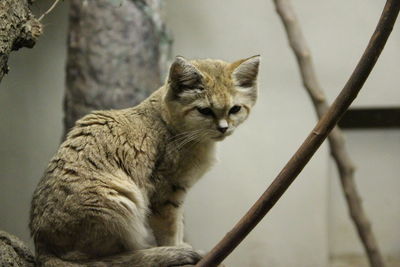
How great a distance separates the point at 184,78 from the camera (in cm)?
321

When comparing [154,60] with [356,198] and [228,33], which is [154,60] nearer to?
[228,33]

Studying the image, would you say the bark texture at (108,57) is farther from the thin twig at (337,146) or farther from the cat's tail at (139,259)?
the cat's tail at (139,259)

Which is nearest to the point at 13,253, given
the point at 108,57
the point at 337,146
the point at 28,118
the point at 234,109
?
the point at 234,109

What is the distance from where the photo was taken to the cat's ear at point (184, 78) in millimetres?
3166

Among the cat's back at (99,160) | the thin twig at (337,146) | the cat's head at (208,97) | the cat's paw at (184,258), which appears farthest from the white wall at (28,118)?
the cat's paw at (184,258)

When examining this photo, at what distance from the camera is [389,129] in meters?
6.71

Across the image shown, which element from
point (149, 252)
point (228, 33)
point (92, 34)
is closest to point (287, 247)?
point (228, 33)

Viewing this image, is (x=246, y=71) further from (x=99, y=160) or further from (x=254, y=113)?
(x=254, y=113)

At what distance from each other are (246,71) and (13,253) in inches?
60.2

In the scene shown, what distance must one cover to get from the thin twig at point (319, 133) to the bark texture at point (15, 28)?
1272 millimetres

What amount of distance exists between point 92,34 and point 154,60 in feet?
1.76

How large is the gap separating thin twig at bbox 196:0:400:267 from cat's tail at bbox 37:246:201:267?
14.9 inches

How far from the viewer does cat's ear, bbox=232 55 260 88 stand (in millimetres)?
3320

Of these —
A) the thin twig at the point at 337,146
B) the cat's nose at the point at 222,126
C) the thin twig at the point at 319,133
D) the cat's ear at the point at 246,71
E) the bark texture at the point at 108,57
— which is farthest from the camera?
the thin twig at the point at 337,146
